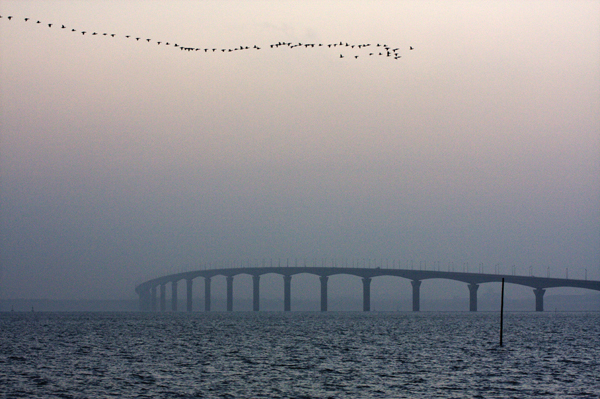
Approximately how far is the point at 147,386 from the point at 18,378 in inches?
352

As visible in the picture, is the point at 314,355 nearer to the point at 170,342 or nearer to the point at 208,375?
the point at 208,375

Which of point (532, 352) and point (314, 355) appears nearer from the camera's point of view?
point (314, 355)

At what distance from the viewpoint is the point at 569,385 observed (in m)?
48.2

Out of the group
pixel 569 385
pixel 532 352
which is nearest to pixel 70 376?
pixel 569 385

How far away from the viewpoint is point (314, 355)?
6756cm

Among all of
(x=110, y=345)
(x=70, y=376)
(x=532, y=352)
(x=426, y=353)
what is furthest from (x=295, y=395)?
(x=110, y=345)

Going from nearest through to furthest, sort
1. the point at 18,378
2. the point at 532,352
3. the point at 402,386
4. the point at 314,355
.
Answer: the point at 402,386
the point at 18,378
the point at 314,355
the point at 532,352

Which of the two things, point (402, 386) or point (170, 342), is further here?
point (170, 342)

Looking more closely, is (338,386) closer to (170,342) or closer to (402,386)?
(402,386)

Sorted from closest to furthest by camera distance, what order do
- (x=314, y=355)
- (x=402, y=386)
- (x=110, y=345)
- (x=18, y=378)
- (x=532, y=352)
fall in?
(x=402, y=386) → (x=18, y=378) → (x=314, y=355) → (x=532, y=352) → (x=110, y=345)

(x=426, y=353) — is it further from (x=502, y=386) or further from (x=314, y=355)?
(x=502, y=386)

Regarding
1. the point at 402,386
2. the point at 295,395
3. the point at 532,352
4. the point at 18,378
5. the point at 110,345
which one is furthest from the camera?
the point at 110,345

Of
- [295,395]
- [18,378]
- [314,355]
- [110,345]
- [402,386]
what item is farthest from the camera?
[110,345]

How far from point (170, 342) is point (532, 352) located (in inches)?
1408
